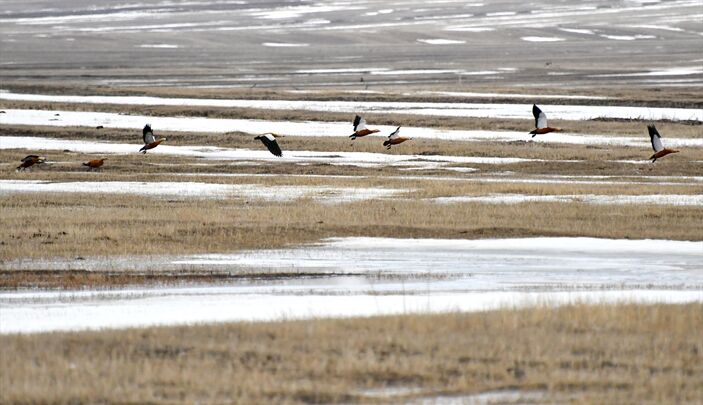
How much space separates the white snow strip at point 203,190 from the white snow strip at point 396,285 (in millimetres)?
6416

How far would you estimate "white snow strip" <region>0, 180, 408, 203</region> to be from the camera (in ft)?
82.3

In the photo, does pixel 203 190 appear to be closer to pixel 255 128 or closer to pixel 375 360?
pixel 255 128

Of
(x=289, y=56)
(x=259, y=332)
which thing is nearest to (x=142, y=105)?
(x=259, y=332)

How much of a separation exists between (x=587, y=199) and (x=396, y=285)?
9.67 meters

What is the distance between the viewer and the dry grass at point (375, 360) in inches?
338

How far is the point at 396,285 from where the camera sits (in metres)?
14.5

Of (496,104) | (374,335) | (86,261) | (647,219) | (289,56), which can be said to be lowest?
(289,56)

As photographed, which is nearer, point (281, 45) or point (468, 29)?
point (281, 45)

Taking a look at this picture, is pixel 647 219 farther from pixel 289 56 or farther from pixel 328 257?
pixel 289 56

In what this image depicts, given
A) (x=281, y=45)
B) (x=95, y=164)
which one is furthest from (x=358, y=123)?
(x=281, y=45)

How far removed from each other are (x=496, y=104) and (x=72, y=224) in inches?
1174

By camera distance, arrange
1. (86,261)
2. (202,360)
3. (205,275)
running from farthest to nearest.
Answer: (86,261) → (205,275) → (202,360)

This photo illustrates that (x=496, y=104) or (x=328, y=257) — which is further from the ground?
(x=328, y=257)

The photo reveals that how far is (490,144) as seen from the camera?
35.8 meters
